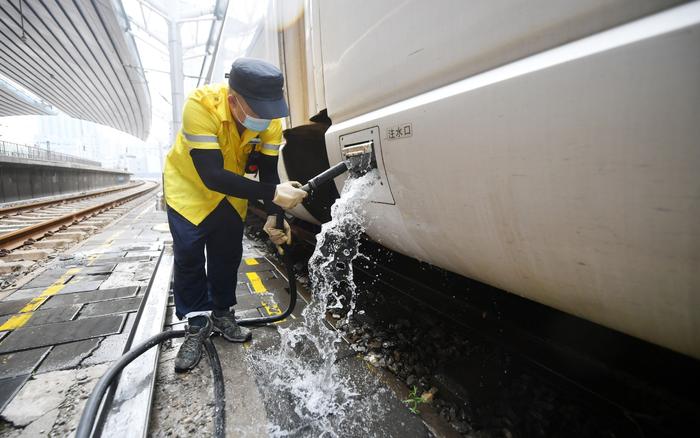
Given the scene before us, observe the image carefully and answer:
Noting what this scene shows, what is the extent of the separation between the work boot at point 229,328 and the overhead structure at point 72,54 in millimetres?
13959

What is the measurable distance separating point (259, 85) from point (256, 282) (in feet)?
7.39

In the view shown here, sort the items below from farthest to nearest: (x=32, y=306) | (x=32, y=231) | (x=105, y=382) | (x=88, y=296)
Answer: (x=32, y=231), (x=88, y=296), (x=32, y=306), (x=105, y=382)

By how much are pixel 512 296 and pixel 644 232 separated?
1.39 m

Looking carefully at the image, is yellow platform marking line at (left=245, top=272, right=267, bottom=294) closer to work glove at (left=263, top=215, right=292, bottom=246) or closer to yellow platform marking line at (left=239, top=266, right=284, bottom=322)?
yellow platform marking line at (left=239, top=266, right=284, bottom=322)

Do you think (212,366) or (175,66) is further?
(175,66)

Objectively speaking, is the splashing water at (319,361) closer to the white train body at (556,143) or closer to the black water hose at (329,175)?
the black water hose at (329,175)

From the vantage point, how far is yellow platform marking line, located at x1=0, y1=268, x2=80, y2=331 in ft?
7.73

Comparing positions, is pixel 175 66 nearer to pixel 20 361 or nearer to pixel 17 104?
pixel 20 361

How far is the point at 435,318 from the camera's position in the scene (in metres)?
2.40

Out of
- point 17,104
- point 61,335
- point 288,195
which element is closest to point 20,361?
point 61,335

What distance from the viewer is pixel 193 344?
201 centimetres

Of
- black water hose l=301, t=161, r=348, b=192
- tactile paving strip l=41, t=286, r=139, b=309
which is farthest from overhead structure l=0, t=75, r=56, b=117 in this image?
black water hose l=301, t=161, r=348, b=192

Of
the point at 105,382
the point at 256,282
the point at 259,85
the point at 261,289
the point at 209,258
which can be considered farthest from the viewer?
the point at 256,282

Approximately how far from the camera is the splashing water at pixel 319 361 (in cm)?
160
